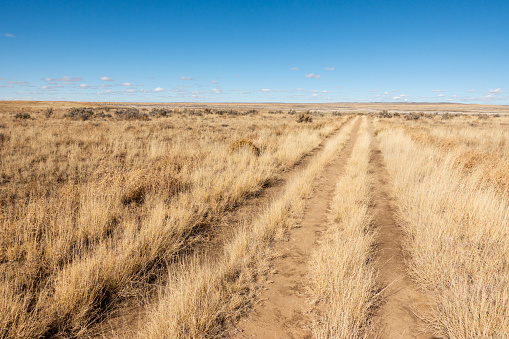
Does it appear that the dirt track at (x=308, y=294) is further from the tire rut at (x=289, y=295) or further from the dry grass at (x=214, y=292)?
the dry grass at (x=214, y=292)

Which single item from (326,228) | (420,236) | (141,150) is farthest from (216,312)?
(141,150)

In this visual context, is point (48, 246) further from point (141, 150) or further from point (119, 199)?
point (141, 150)

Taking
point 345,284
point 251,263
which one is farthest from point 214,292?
point 345,284

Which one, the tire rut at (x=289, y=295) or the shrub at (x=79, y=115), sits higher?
the shrub at (x=79, y=115)

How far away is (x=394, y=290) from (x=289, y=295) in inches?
56.6

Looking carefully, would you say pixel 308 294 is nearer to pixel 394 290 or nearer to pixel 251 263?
pixel 251 263

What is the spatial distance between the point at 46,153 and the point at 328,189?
445 inches

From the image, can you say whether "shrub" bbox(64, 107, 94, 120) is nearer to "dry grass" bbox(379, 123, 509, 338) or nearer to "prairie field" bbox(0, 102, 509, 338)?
"prairie field" bbox(0, 102, 509, 338)

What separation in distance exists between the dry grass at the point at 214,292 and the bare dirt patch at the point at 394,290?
157cm

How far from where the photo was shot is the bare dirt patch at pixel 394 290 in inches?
100

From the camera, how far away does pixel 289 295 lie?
3.04 meters

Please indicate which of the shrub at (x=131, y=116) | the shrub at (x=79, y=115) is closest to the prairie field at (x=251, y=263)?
the shrub at (x=79, y=115)

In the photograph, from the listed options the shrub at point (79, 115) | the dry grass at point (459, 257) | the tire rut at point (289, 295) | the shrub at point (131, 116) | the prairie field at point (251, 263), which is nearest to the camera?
the dry grass at point (459, 257)

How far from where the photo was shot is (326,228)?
4867 millimetres
